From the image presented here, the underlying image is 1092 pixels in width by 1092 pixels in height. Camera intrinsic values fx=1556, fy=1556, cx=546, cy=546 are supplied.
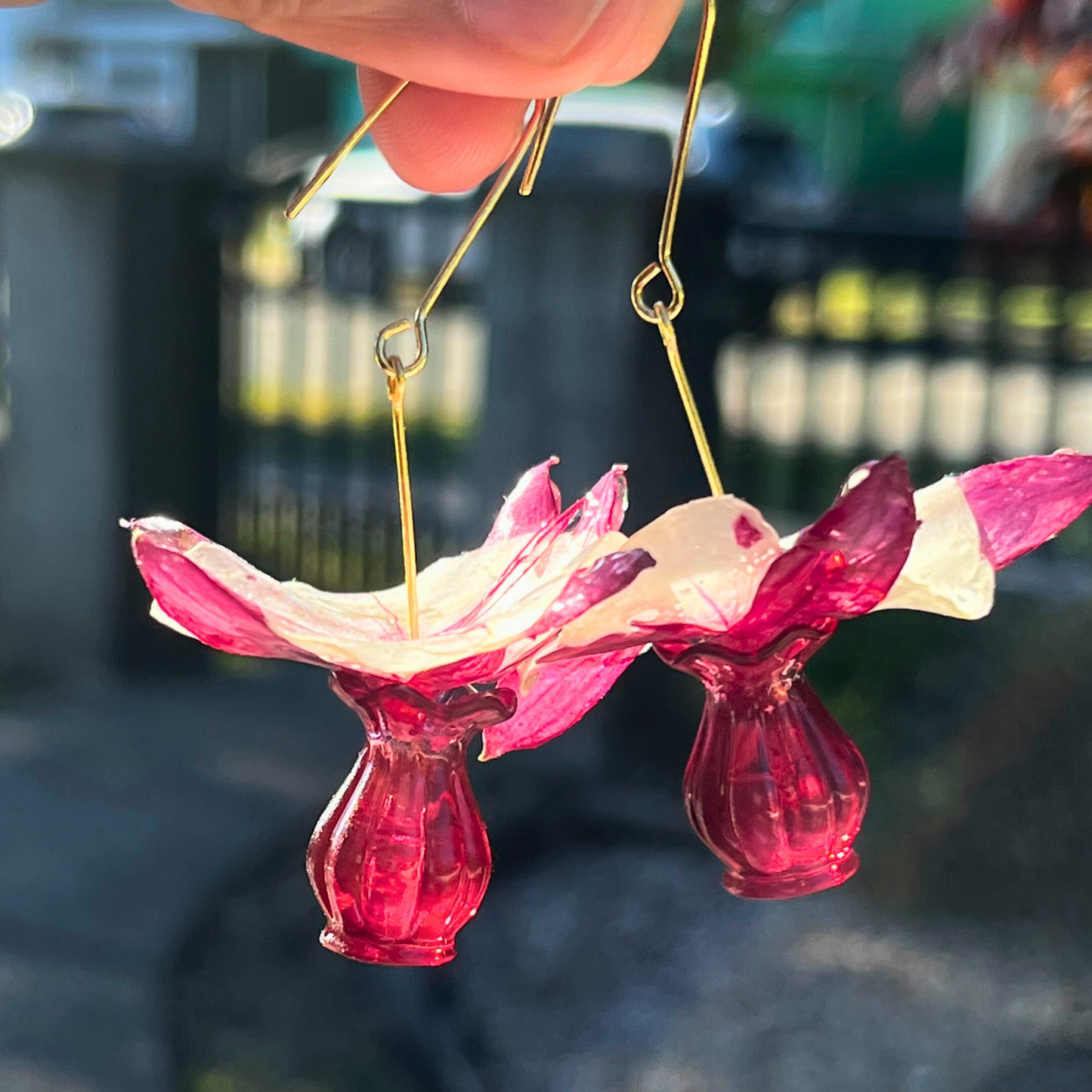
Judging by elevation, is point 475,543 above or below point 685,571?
below

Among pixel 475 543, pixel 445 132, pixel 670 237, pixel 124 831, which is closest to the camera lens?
pixel 670 237

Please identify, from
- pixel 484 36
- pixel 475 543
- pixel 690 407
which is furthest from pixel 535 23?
pixel 475 543

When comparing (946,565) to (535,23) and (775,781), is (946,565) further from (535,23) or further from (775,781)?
(535,23)

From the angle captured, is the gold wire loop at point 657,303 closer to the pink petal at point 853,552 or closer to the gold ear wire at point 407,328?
the gold ear wire at point 407,328

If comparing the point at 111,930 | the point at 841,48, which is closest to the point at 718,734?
the point at 111,930

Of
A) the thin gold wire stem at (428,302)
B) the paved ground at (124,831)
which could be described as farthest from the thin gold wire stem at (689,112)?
the paved ground at (124,831)

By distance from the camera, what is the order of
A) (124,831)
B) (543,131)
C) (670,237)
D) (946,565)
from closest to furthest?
(946,565), (670,237), (543,131), (124,831)

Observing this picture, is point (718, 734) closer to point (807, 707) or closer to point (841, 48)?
point (807, 707)
